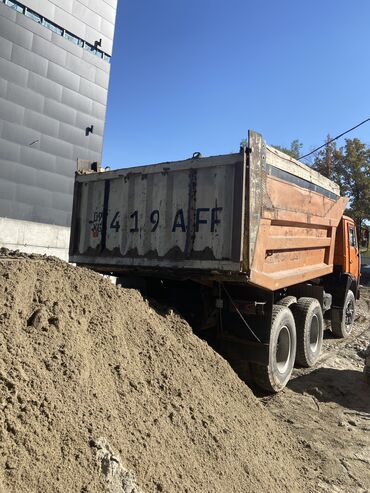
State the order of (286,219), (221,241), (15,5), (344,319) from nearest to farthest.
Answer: (221,241), (286,219), (344,319), (15,5)

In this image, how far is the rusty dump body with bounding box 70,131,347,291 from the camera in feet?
16.3

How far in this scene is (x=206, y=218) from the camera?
5.24 metres

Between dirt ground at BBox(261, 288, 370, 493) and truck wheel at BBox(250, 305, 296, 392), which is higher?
truck wheel at BBox(250, 305, 296, 392)

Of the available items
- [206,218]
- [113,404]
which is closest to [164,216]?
[206,218]

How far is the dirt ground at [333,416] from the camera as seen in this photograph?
13.0 feet

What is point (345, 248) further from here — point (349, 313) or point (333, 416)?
point (333, 416)

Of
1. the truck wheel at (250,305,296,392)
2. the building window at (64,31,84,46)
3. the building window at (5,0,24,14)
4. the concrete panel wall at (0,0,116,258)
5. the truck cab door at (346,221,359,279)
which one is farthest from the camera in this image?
the building window at (64,31,84,46)

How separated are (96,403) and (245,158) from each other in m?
3.14

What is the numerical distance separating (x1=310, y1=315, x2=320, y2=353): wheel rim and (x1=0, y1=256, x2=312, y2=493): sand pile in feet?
11.1

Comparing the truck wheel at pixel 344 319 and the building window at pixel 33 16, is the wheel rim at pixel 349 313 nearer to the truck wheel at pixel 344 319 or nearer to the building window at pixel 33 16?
the truck wheel at pixel 344 319

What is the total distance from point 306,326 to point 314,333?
875 millimetres

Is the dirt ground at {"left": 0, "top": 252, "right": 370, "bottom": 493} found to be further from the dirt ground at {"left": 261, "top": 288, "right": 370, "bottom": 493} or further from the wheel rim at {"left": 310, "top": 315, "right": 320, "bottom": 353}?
the wheel rim at {"left": 310, "top": 315, "right": 320, "bottom": 353}


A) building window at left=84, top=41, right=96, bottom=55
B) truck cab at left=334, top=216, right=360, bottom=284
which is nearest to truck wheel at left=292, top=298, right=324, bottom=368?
truck cab at left=334, top=216, right=360, bottom=284

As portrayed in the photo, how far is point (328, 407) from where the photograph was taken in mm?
5742
